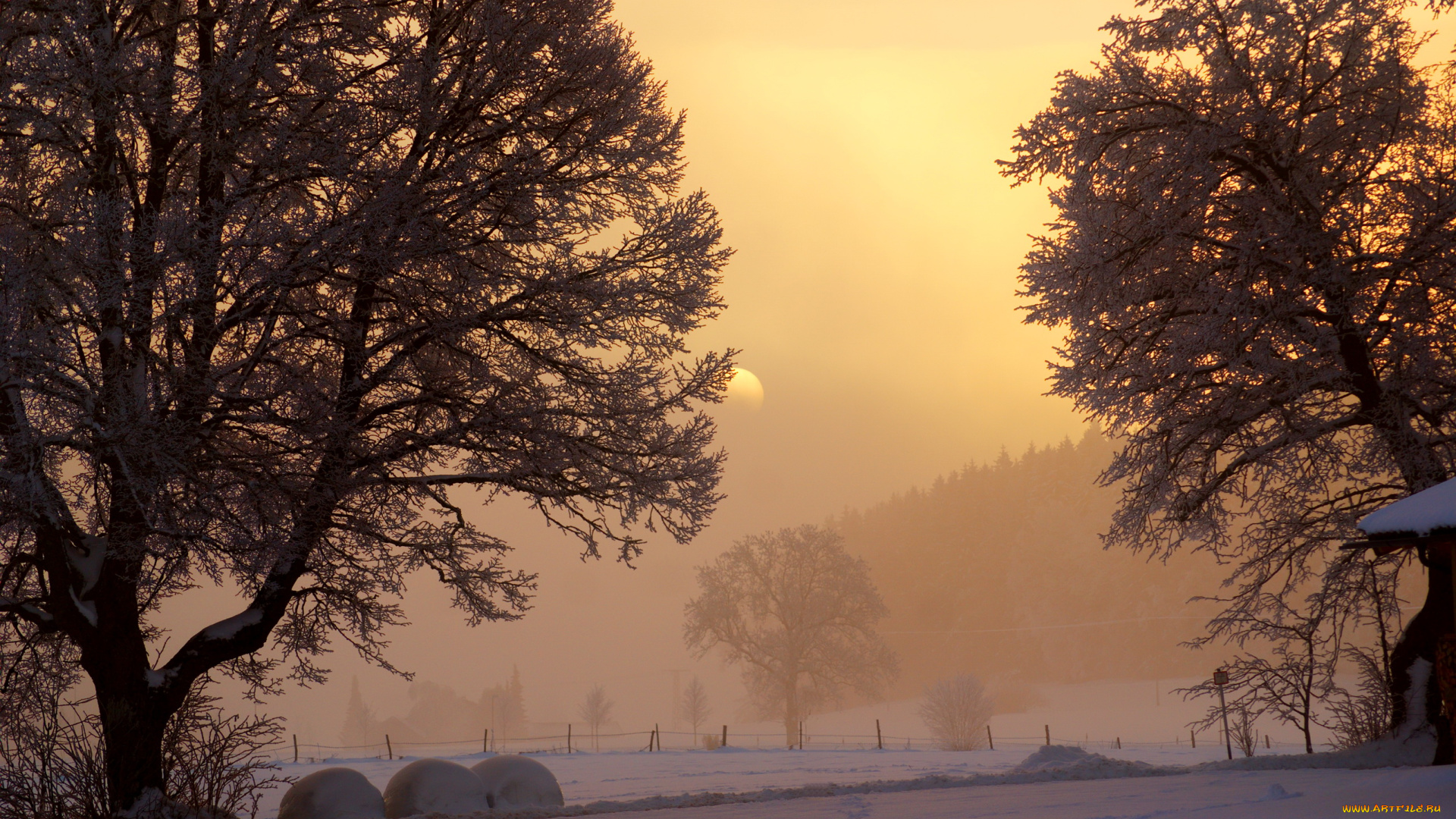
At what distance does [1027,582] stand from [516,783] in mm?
98065

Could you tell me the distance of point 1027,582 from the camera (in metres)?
102

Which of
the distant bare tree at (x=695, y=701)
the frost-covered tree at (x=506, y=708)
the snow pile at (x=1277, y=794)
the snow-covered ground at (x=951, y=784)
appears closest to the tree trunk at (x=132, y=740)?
the snow-covered ground at (x=951, y=784)

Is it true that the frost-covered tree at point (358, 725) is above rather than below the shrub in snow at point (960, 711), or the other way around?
Answer: below

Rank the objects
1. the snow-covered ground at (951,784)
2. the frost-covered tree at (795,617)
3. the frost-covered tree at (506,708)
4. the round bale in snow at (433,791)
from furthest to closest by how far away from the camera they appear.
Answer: the frost-covered tree at (506,708) → the frost-covered tree at (795,617) → the round bale in snow at (433,791) → the snow-covered ground at (951,784)

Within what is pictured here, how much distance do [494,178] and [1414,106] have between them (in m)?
12.5

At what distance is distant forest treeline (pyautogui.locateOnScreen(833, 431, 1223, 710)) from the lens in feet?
291

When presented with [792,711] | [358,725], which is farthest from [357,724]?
[792,711]

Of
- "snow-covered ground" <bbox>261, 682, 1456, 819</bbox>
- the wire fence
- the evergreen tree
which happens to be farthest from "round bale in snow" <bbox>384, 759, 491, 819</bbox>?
the evergreen tree

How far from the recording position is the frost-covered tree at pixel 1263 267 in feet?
38.6

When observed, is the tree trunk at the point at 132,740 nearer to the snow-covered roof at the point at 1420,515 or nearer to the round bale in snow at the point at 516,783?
the round bale in snow at the point at 516,783

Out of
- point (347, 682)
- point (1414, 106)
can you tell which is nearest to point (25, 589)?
point (1414, 106)

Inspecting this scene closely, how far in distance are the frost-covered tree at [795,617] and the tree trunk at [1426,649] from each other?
37.8 m

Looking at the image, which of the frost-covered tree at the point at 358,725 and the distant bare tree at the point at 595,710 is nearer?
the distant bare tree at the point at 595,710

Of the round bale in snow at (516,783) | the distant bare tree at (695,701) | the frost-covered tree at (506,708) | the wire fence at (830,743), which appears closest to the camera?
the round bale in snow at (516,783)
